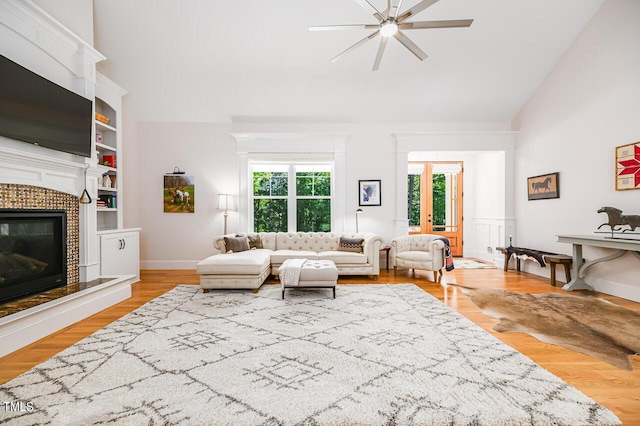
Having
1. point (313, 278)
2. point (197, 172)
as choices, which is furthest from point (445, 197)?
point (197, 172)

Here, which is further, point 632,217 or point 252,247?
point 252,247

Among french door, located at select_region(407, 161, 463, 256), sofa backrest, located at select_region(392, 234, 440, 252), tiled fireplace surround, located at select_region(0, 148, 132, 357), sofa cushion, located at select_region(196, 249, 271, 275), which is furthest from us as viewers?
french door, located at select_region(407, 161, 463, 256)

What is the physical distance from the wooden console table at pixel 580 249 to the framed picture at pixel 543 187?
112 centimetres

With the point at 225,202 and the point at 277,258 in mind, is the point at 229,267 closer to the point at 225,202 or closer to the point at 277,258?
the point at 277,258

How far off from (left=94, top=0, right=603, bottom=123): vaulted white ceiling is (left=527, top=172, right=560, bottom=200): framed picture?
1.51 m

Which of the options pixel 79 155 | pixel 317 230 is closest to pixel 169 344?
pixel 79 155

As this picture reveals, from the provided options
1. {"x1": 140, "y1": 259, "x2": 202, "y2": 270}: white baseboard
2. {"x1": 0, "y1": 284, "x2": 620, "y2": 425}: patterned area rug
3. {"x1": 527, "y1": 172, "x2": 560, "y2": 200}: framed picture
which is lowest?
{"x1": 0, "y1": 284, "x2": 620, "y2": 425}: patterned area rug

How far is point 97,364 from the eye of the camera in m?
2.24

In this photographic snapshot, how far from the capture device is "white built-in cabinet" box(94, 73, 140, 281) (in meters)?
4.70

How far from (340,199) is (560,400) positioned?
4723 millimetres

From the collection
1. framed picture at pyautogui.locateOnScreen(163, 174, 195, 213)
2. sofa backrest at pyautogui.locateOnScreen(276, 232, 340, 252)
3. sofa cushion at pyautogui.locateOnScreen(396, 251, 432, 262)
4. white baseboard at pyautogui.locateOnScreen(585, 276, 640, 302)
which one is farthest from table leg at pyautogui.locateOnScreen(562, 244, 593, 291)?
framed picture at pyautogui.locateOnScreen(163, 174, 195, 213)

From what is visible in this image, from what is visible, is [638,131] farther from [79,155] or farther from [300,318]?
[79,155]

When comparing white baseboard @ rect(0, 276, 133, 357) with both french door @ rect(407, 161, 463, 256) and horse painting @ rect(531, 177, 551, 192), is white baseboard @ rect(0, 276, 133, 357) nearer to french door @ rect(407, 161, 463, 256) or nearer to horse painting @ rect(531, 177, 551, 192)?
french door @ rect(407, 161, 463, 256)

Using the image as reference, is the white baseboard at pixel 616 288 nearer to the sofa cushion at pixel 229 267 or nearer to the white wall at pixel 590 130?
the white wall at pixel 590 130
